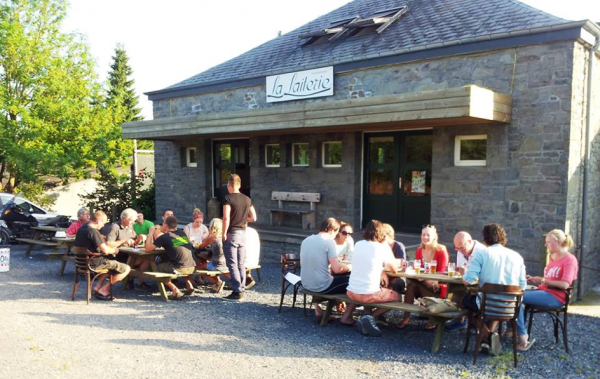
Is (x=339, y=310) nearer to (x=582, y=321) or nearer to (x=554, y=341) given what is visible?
(x=554, y=341)

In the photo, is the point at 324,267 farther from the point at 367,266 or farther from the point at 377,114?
the point at 377,114

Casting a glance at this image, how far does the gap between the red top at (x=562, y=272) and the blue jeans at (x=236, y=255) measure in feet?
13.9

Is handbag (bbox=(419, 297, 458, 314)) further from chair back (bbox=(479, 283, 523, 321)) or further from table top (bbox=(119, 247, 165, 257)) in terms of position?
table top (bbox=(119, 247, 165, 257))

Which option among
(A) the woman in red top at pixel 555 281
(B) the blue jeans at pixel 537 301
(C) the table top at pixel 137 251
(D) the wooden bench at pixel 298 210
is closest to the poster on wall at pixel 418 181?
(D) the wooden bench at pixel 298 210

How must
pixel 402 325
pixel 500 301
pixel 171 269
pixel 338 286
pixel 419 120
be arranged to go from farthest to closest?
pixel 419 120 → pixel 171 269 → pixel 338 286 → pixel 402 325 → pixel 500 301

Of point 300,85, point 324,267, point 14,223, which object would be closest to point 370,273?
point 324,267

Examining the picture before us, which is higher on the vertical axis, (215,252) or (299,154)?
(299,154)

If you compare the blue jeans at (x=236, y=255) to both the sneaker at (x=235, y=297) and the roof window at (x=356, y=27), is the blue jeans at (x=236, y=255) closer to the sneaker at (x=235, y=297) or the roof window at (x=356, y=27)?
the sneaker at (x=235, y=297)

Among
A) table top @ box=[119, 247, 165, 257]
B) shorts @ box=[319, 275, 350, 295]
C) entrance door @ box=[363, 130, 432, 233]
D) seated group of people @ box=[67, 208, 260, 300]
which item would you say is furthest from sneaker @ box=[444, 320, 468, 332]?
table top @ box=[119, 247, 165, 257]

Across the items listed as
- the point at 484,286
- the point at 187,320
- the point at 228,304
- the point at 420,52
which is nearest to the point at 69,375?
the point at 187,320

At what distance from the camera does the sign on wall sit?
436 inches

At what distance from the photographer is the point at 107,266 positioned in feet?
25.2

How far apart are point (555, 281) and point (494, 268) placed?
0.92 m

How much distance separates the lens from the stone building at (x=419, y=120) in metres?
8.16
